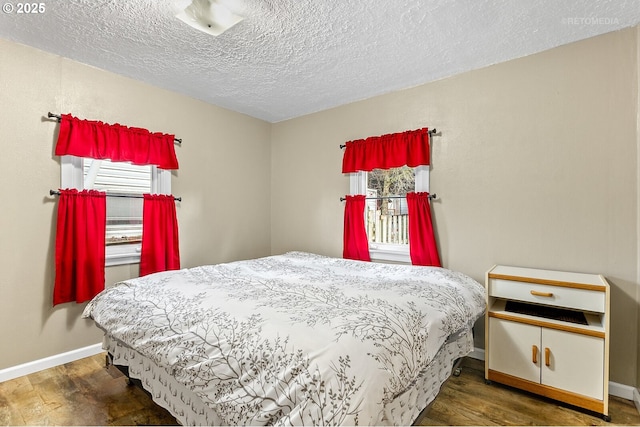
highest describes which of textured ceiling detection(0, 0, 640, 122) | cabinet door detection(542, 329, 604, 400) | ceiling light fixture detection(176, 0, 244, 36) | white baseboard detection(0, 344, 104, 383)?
textured ceiling detection(0, 0, 640, 122)

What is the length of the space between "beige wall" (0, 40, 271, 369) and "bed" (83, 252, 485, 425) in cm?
78

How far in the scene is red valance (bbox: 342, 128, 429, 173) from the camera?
113 inches

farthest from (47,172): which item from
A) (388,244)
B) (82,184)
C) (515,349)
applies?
(515,349)

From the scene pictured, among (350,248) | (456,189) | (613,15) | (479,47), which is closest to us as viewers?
(613,15)

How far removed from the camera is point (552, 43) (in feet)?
7.35

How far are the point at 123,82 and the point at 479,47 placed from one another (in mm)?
2940

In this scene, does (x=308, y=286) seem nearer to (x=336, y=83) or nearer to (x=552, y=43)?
(x=336, y=83)

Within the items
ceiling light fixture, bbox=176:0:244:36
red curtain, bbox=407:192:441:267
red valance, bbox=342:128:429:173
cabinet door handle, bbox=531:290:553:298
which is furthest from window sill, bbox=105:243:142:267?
cabinet door handle, bbox=531:290:553:298

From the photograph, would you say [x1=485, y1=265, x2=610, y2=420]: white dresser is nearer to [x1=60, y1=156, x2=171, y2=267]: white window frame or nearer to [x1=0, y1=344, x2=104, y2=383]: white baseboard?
[x1=60, y1=156, x2=171, y2=267]: white window frame

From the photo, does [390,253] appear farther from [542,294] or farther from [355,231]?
[542,294]

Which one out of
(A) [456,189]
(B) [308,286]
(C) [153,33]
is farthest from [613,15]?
(C) [153,33]

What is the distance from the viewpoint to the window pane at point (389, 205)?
3.08 m

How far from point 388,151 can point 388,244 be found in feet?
3.04

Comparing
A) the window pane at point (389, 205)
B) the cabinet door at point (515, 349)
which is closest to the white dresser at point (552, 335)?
the cabinet door at point (515, 349)
